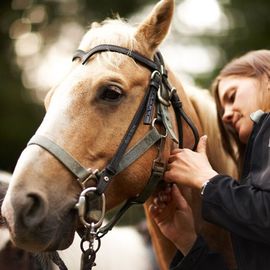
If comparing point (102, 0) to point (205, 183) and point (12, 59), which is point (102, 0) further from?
point (205, 183)

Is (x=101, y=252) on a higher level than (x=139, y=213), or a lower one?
higher

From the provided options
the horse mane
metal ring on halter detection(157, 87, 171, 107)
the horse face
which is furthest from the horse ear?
the horse mane

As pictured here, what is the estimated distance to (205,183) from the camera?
2.68 m

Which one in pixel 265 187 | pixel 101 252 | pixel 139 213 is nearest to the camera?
pixel 265 187

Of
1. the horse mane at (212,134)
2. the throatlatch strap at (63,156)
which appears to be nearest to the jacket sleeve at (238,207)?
the throatlatch strap at (63,156)

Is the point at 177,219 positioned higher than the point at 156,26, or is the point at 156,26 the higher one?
the point at 156,26

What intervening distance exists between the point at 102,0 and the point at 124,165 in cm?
960

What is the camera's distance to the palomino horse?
8.19 ft

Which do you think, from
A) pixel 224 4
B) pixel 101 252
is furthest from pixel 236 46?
pixel 101 252

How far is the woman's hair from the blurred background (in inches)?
255

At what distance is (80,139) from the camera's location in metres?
2.63

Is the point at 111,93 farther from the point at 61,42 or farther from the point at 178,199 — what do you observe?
the point at 61,42

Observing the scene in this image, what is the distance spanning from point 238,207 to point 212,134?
96cm

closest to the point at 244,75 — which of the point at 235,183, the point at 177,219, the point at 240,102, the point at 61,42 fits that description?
the point at 240,102
